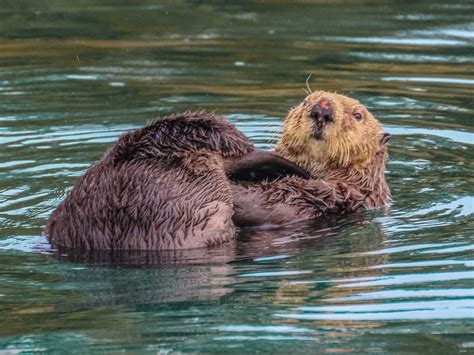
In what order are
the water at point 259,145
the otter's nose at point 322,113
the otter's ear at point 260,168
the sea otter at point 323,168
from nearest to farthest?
1. the water at point 259,145
2. the otter's ear at point 260,168
3. the sea otter at point 323,168
4. the otter's nose at point 322,113

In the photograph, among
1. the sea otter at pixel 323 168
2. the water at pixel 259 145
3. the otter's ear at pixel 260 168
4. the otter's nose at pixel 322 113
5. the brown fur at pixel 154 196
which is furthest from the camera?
the otter's nose at pixel 322 113

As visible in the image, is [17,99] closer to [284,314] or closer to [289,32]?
[289,32]

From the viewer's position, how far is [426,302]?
475cm

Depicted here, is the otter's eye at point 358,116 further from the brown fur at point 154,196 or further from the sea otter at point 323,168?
the brown fur at point 154,196

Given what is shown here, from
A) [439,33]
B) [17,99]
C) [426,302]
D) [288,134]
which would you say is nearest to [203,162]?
[288,134]

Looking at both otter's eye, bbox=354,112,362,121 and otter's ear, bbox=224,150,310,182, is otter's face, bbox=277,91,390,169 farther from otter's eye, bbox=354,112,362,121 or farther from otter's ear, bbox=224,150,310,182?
otter's ear, bbox=224,150,310,182

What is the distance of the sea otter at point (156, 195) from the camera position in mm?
5590

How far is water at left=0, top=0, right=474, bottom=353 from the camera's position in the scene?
4520mm

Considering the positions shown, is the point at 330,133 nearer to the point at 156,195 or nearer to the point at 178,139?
the point at 178,139

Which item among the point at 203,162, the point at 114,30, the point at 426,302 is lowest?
the point at 426,302

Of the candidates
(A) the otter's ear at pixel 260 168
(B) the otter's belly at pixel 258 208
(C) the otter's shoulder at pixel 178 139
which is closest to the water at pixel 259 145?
(B) the otter's belly at pixel 258 208

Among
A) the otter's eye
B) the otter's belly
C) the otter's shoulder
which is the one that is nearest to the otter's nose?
the otter's eye

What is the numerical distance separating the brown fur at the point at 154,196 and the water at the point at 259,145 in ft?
0.36

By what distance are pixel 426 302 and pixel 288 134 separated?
225 centimetres
